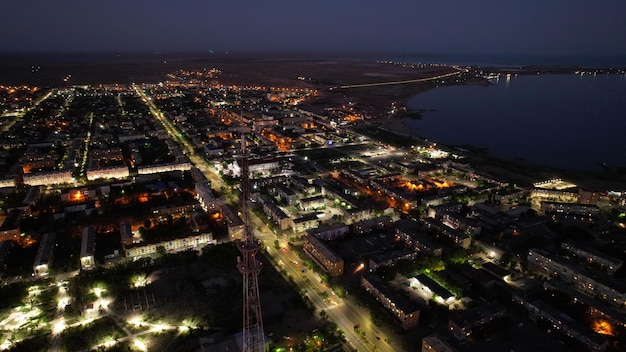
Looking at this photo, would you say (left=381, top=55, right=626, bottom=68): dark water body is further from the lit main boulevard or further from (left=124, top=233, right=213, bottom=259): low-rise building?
(left=124, top=233, right=213, bottom=259): low-rise building

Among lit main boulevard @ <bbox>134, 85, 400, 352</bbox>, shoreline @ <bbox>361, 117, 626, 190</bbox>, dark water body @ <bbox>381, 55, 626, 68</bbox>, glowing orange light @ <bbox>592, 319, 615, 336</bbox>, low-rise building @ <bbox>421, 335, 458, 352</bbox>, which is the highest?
dark water body @ <bbox>381, 55, 626, 68</bbox>

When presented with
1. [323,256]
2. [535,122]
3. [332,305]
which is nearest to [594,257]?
[323,256]

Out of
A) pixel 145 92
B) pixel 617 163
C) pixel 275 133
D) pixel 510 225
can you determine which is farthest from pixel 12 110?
pixel 617 163

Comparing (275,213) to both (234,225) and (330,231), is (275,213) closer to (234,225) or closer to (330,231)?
(234,225)

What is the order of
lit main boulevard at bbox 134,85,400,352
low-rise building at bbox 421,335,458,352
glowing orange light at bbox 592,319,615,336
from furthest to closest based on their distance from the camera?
glowing orange light at bbox 592,319,615,336, lit main boulevard at bbox 134,85,400,352, low-rise building at bbox 421,335,458,352

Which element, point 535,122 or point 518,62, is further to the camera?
point 518,62

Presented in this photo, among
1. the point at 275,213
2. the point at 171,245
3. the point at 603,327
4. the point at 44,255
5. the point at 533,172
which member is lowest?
the point at 603,327

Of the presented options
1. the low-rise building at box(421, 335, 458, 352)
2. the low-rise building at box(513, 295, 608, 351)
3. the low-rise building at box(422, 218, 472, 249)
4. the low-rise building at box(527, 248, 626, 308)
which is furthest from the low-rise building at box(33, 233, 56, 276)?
the low-rise building at box(527, 248, 626, 308)

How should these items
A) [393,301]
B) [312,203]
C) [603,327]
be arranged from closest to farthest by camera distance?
[603,327] → [393,301] → [312,203]

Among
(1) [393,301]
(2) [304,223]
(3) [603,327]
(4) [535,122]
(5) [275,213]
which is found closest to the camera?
(3) [603,327]
